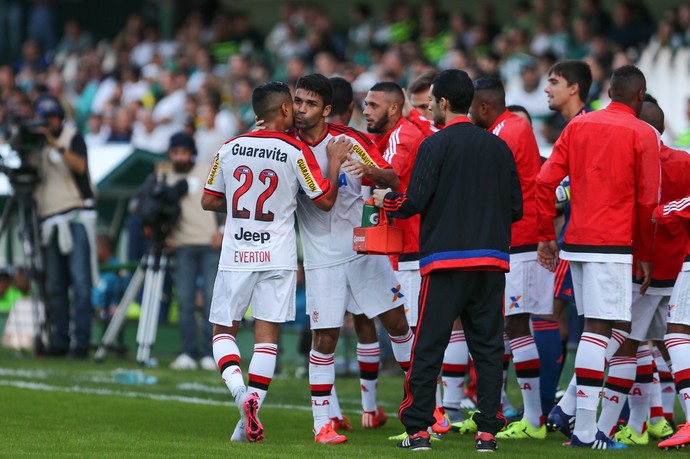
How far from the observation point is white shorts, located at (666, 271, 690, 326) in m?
8.09

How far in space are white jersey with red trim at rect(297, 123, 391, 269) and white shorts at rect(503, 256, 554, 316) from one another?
118 centimetres

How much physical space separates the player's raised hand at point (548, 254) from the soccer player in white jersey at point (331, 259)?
3.26 feet

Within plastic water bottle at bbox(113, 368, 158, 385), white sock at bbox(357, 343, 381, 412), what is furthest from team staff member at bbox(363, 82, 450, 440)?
plastic water bottle at bbox(113, 368, 158, 385)

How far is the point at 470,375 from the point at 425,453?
401cm

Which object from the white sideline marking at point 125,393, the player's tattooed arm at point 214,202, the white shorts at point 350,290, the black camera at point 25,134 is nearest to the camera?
the player's tattooed arm at point 214,202

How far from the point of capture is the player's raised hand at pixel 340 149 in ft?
27.2

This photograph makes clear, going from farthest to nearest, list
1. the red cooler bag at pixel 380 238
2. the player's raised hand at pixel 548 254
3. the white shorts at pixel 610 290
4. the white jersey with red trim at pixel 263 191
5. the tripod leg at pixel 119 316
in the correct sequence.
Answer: the tripod leg at pixel 119 316, the player's raised hand at pixel 548 254, the white jersey with red trim at pixel 263 191, the red cooler bag at pixel 380 238, the white shorts at pixel 610 290

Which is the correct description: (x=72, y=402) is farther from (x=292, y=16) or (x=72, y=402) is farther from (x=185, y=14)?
(x=185, y=14)

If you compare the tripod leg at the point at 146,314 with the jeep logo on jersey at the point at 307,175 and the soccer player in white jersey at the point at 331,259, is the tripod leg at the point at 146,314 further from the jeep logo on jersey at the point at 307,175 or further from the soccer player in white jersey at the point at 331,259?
the jeep logo on jersey at the point at 307,175

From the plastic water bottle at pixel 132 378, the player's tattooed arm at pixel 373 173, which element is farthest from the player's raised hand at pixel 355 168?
the plastic water bottle at pixel 132 378

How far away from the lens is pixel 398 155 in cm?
883

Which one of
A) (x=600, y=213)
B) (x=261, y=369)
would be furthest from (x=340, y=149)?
(x=600, y=213)

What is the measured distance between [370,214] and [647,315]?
1913mm

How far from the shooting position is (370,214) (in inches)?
326
